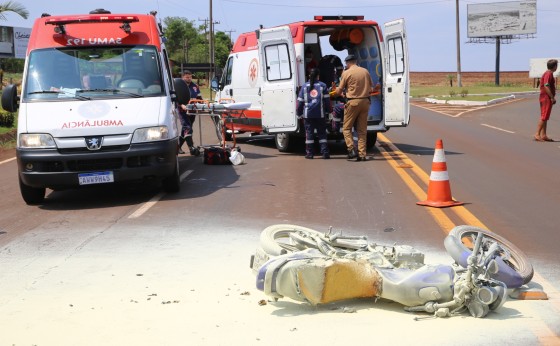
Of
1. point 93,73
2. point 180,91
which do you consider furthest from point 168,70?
point 93,73

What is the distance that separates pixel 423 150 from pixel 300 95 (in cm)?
341

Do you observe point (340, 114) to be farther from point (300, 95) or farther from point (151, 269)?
point (151, 269)

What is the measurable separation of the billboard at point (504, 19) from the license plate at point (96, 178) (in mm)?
84986

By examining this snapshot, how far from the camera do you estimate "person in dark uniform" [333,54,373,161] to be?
49.1ft

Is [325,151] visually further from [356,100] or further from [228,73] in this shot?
[228,73]

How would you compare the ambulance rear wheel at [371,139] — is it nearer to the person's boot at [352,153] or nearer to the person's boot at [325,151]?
the person's boot at [325,151]

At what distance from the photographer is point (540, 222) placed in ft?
28.6

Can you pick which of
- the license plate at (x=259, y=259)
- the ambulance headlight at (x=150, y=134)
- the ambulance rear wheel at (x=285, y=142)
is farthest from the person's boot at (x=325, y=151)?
the license plate at (x=259, y=259)

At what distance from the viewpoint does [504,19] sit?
90.1 meters

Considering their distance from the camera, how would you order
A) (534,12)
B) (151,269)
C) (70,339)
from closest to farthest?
(70,339)
(151,269)
(534,12)

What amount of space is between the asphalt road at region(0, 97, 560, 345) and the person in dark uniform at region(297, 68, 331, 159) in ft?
1.56

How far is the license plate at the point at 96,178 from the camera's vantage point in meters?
10.2

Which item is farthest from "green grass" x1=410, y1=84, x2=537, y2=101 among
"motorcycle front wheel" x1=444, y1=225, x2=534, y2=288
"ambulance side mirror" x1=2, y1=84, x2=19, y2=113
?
"motorcycle front wheel" x1=444, y1=225, x2=534, y2=288

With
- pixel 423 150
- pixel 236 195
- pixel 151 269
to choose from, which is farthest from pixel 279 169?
pixel 151 269
